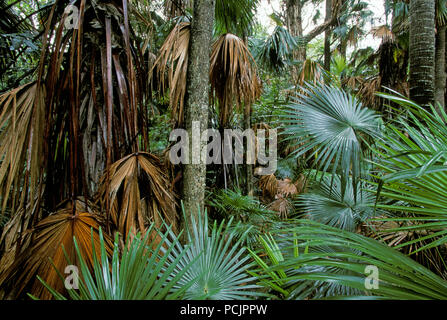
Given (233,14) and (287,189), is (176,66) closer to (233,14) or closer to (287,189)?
(233,14)

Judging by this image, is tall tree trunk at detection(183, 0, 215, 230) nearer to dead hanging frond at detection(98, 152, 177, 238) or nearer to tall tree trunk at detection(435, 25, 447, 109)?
dead hanging frond at detection(98, 152, 177, 238)

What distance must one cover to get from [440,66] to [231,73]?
404 centimetres

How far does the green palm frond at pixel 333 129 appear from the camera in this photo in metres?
1.31

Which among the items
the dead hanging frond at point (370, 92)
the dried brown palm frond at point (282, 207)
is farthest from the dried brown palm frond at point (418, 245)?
the dead hanging frond at point (370, 92)

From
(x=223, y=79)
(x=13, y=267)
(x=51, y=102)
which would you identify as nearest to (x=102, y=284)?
(x=13, y=267)

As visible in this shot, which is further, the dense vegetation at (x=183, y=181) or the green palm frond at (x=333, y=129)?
the green palm frond at (x=333, y=129)

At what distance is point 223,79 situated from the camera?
2070 mm

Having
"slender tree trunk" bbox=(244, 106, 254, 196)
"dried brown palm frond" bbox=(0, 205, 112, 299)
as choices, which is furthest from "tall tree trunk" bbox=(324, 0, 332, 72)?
"dried brown palm frond" bbox=(0, 205, 112, 299)

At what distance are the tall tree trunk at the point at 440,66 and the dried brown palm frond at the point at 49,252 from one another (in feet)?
16.0

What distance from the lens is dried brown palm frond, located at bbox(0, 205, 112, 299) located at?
97 cm

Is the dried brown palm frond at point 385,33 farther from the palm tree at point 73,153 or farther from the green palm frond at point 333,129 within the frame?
the palm tree at point 73,153

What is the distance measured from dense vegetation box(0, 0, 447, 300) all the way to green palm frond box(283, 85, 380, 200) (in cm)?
1
